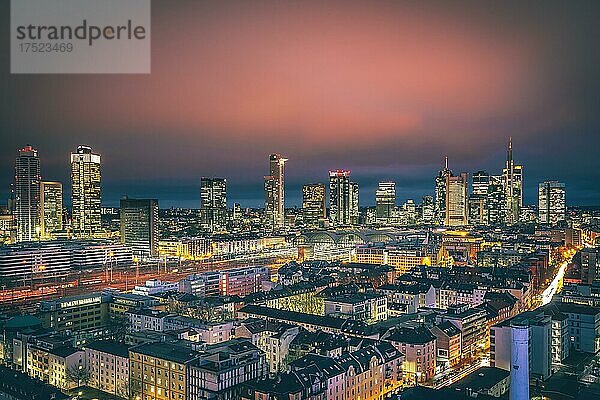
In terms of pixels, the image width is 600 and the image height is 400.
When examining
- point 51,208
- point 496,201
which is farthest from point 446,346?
point 496,201

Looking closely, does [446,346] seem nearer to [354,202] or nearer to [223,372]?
[223,372]

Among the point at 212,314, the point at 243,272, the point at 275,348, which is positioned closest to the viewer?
the point at 275,348

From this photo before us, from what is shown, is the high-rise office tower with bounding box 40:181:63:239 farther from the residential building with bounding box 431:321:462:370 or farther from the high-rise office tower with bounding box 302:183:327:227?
the residential building with bounding box 431:321:462:370

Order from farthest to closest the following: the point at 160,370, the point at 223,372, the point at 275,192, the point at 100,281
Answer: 1. the point at 275,192
2. the point at 100,281
3. the point at 160,370
4. the point at 223,372

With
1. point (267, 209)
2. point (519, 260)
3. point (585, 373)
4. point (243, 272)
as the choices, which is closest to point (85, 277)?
point (243, 272)

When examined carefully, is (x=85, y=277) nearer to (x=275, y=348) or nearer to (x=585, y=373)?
(x=275, y=348)
